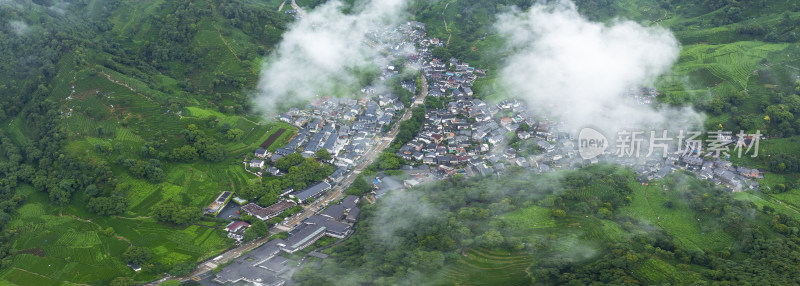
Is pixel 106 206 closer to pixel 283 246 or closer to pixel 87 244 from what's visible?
pixel 87 244

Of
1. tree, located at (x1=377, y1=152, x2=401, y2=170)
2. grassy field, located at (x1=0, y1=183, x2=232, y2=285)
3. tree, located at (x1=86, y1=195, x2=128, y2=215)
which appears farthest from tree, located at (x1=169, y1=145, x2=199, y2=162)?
tree, located at (x1=377, y1=152, x2=401, y2=170)

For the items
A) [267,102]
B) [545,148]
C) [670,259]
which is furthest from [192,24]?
[670,259]

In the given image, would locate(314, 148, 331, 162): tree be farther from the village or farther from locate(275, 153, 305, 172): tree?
locate(275, 153, 305, 172): tree

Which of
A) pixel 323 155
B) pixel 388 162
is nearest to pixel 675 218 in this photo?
pixel 388 162

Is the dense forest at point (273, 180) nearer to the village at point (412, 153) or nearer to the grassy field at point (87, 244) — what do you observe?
the grassy field at point (87, 244)

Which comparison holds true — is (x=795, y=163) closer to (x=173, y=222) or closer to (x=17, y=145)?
(x=173, y=222)

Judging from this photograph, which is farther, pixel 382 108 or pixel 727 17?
pixel 727 17
